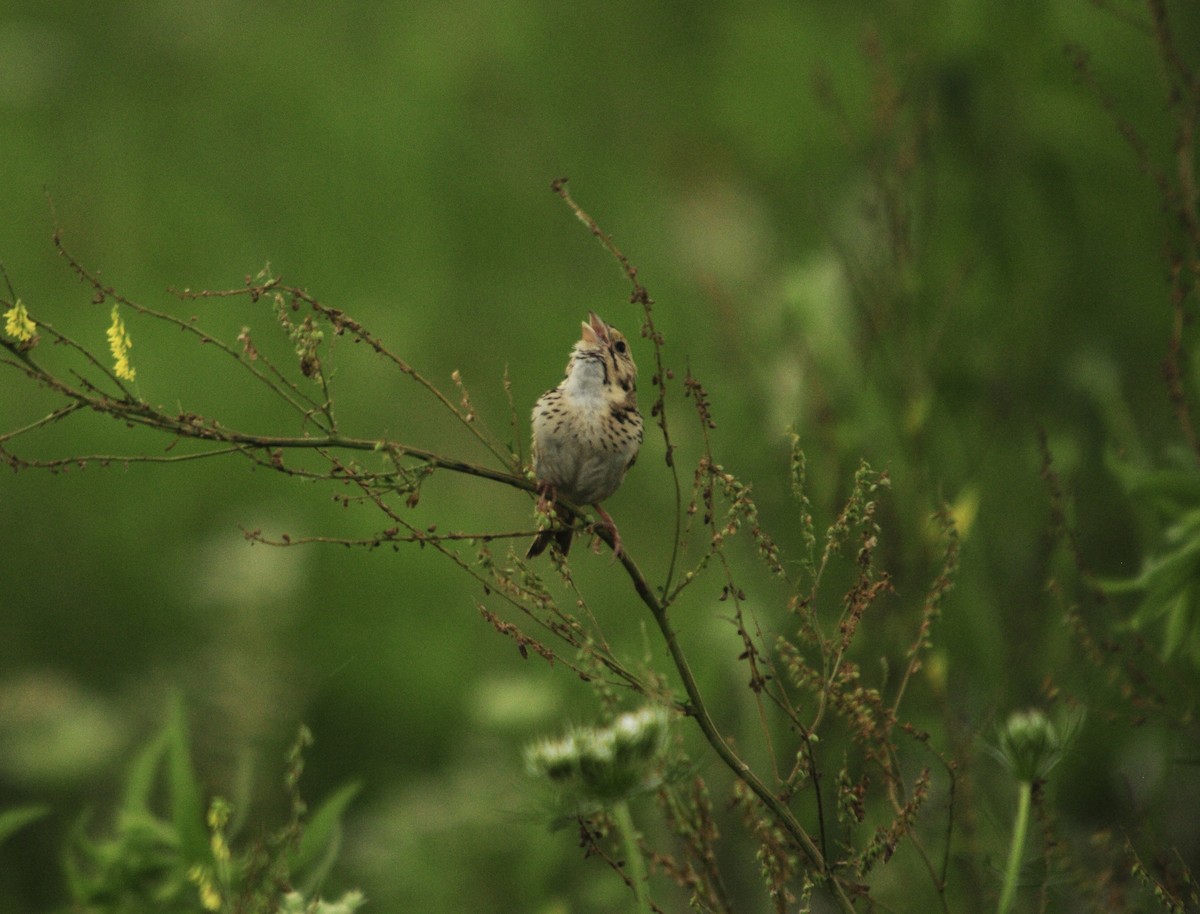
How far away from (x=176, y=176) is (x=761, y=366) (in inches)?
176

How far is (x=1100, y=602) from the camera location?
2537 mm

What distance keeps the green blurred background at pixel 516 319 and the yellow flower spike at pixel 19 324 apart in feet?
0.32

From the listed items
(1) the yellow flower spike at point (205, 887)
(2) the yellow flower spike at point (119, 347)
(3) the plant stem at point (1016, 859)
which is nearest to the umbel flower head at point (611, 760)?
(3) the plant stem at point (1016, 859)

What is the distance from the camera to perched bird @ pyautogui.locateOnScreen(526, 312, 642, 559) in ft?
8.29

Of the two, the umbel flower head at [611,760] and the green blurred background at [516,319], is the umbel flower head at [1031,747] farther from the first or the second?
the umbel flower head at [611,760]

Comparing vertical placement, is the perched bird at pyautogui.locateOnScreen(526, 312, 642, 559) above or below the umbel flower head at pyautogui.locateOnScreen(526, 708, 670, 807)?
above

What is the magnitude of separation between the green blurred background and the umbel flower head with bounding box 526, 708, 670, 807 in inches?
4.8

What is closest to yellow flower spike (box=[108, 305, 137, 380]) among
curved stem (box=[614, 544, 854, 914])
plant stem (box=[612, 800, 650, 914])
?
curved stem (box=[614, 544, 854, 914])

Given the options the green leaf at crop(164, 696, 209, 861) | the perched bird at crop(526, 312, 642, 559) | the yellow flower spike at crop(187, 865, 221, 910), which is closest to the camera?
the yellow flower spike at crop(187, 865, 221, 910)

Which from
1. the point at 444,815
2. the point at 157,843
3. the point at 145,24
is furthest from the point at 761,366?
the point at 145,24

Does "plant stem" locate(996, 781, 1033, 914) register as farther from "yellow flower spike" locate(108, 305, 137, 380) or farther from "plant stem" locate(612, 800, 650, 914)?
"yellow flower spike" locate(108, 305, 137, 380)

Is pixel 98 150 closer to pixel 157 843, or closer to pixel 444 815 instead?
pixel 444 815

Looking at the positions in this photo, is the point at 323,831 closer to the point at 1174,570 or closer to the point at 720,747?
the point at 720,747

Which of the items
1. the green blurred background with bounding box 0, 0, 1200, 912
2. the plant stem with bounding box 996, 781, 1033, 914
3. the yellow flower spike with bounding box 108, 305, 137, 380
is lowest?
the plant stem with bounding box 996, 781, 1033, 914
